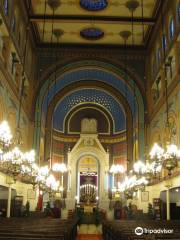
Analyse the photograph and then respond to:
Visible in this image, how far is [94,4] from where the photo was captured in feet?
67.3

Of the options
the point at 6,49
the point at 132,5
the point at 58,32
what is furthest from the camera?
the point at 58,32

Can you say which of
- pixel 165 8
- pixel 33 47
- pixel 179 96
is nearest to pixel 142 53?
pixel 165 8

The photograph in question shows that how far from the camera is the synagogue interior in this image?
17578 millimetres

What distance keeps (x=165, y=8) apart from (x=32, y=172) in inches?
473

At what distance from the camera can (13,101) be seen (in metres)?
18.8

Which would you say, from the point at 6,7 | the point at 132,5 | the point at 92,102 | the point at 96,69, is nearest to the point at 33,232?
the point at 6,7

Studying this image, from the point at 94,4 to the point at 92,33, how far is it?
3.82m

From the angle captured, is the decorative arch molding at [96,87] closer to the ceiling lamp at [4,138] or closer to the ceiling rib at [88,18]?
the ceiling rib at [88,18]

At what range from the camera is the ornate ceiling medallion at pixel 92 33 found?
23692 mm

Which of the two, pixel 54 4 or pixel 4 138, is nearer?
pixel 4 138

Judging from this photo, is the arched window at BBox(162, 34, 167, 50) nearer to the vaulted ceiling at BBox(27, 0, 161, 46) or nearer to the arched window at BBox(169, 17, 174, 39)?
the arched window at BBox(169, 17, 174, 39)

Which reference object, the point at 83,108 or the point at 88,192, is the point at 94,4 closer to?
the point at 83,108

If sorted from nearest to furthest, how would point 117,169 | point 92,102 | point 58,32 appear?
point 58,32
point 117,169
point 92,102

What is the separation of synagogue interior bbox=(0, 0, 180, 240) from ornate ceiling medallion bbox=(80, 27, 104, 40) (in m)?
0.07
